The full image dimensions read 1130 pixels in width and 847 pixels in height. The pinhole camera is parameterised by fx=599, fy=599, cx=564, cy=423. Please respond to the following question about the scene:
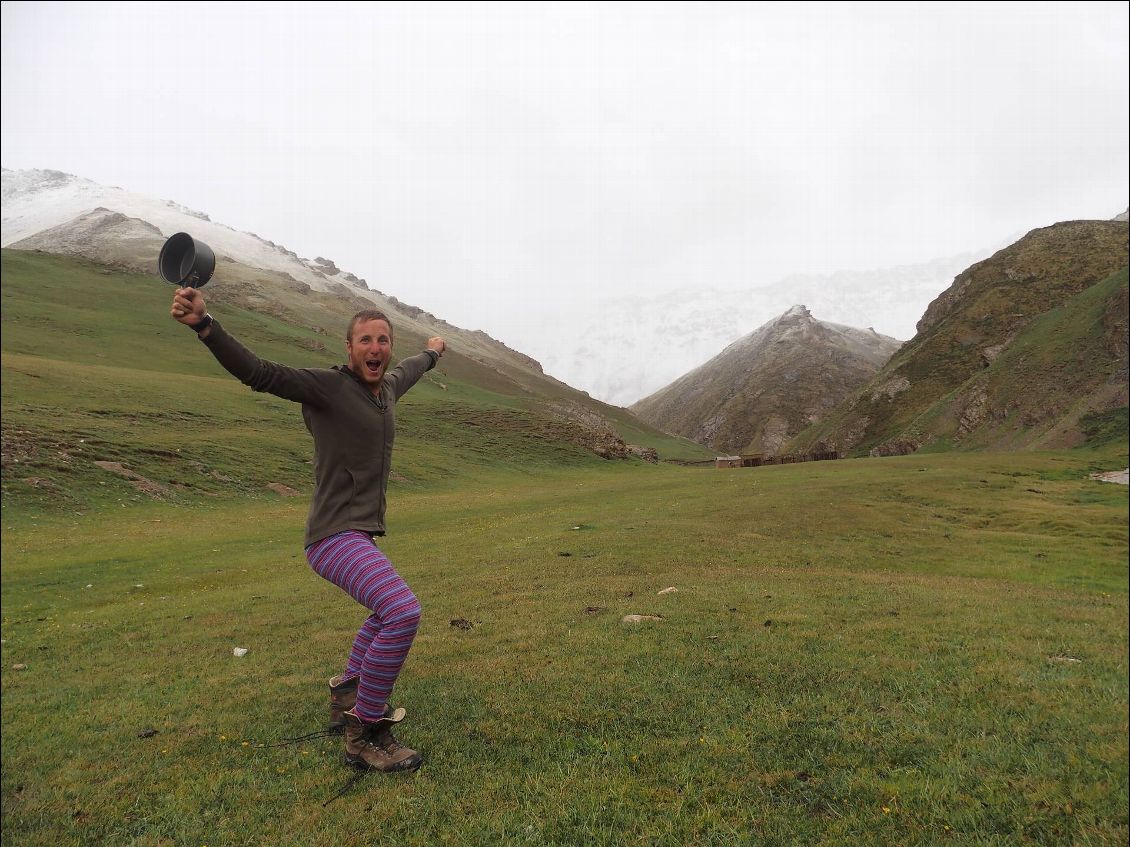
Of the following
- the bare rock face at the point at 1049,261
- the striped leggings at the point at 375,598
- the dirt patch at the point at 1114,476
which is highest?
the bare rock face at the point at 1049,261

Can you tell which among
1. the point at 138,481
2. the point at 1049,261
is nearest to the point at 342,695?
the point at 138,481

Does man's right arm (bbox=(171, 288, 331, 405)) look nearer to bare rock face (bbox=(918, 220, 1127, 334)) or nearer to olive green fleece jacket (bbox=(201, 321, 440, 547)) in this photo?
olive green fleece jacket (bbox=(201, 321, 440, 547))

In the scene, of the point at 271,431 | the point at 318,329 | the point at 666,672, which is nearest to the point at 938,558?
the point at 666,672

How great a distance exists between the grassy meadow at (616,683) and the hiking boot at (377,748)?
18 centimetres

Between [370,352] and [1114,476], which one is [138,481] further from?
[1114,476]

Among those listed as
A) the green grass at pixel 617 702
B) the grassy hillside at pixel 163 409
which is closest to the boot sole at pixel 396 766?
the green grass at pixel 617 702

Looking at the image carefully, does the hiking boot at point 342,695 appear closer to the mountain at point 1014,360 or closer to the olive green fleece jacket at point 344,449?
the olive green fleece jacket at point 344,449

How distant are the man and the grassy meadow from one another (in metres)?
0.56

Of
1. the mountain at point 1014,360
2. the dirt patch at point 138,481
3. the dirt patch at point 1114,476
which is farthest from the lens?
the mountain at point 1014,360

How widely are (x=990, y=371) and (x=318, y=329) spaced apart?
10942cm

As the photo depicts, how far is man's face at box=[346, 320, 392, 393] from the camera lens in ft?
19.5

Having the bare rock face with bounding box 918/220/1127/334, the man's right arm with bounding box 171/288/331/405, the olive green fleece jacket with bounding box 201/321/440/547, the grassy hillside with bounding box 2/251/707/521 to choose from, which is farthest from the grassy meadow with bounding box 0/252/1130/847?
the bare rock face with bounding box 918/220/1127/334

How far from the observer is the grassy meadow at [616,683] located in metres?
5.15

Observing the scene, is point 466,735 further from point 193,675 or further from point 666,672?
point 193,675
